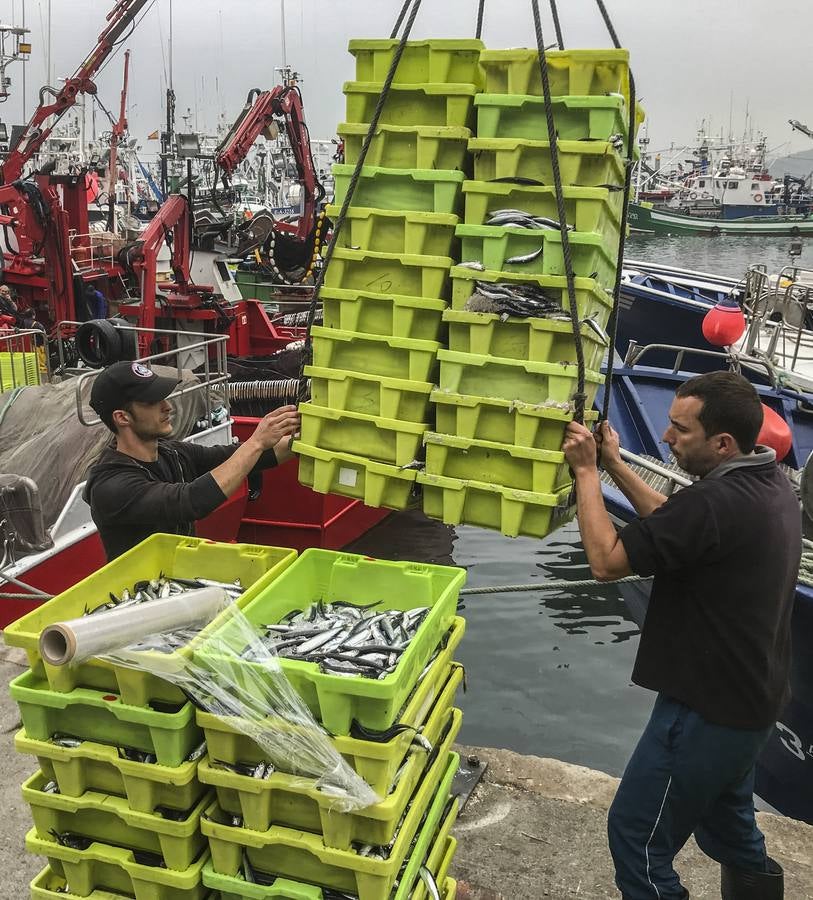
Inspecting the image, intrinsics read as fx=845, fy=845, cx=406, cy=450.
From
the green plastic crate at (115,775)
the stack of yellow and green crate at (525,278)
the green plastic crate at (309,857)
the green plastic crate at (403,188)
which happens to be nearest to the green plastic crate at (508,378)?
the stack of yellow and green crate at (525,278)

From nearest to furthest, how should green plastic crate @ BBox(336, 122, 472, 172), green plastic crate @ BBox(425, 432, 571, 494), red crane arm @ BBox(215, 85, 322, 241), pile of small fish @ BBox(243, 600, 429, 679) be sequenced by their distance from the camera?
pile of small fish @ BBox(243, 600, 429, 679), green plastic crate @ BBox(425, 432, 571, 494), green plastic crate @ BBox(336, 122, 472, 172), red crane arm @ BBox(215, 85, 322, 241)

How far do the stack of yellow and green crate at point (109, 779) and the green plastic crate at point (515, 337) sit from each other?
5.91 ft

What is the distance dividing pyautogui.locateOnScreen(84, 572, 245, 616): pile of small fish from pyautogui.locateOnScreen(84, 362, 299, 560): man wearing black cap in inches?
13.7

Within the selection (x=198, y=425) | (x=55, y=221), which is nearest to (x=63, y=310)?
(x=55, y=221)

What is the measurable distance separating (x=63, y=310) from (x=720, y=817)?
1190cm

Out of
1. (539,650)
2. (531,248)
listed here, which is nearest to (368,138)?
(531,248)

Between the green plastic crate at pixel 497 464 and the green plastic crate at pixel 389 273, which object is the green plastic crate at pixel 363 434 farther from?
the green plastic crate at pixel 389 273

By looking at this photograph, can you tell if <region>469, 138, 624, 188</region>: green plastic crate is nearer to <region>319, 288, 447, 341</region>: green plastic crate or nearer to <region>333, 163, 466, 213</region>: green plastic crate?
<region>333, 163, 466, 213</region>: green plastic crate

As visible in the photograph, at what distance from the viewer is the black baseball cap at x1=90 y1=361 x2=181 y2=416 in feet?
12.7

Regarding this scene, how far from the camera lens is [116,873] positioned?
112 inches

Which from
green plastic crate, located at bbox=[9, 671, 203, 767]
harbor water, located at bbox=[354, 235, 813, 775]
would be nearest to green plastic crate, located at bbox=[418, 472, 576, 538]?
green plastic crate, located at bbox=[9, 671, 203, 767]

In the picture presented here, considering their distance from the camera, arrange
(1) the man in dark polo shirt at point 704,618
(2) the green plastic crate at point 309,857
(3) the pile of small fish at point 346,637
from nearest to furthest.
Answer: (2) the green plastic crate at point 309,857 < (3) the pile of small fish at point 346,637 < (1) the man in dark polo shirt at point 704,618

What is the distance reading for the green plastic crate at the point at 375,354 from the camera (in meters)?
3.62

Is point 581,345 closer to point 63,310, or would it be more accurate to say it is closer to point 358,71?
point 358,71
